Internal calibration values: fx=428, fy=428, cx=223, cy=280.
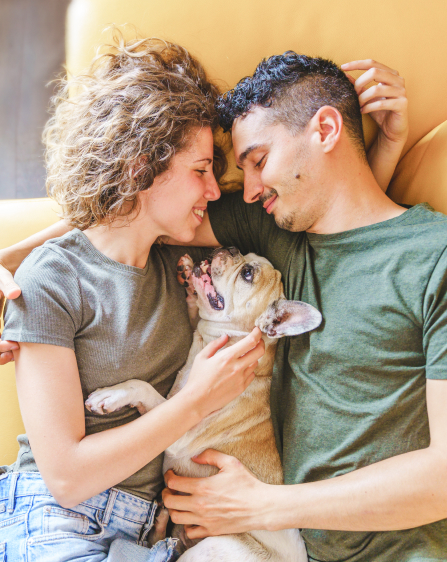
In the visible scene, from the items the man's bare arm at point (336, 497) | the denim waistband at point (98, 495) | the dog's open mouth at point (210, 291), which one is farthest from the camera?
the dog's open mouth at point (210, 291)

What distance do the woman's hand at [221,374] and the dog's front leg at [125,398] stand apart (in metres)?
0.20

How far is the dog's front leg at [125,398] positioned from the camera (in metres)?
1.76

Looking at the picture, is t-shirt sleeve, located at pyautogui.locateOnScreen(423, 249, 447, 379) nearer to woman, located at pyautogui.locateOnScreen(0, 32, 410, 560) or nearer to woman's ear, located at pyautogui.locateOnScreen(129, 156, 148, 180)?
woman, located at pyautogui.locateOnScreen(0, 32, 410, 560)

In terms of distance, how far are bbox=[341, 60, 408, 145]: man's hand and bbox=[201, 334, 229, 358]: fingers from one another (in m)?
1.28

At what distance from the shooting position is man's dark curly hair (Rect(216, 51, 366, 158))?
6.29 ft

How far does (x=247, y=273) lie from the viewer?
210 cm

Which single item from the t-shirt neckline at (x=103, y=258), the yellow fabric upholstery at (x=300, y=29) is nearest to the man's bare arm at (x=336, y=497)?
the t-shirt neckline at (x=103, y=258)

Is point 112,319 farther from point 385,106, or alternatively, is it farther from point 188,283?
point 385,106

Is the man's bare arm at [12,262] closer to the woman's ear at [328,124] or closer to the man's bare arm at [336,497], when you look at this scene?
the man's bare arm at [336,497]

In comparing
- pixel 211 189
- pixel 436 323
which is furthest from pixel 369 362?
pixel 211 189

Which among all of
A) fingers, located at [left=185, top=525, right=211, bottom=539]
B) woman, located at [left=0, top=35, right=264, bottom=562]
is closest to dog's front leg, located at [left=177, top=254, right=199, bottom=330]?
woman, located at [left=0, top=35, right=264, bottom=562]

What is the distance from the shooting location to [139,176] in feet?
6.09

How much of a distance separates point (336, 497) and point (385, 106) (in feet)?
5.58

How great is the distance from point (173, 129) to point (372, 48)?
1.12m
